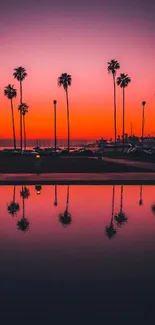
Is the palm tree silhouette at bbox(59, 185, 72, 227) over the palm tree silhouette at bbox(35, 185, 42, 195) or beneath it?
over

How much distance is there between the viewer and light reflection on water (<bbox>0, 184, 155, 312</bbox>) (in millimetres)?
6332

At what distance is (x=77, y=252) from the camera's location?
8.78 metres

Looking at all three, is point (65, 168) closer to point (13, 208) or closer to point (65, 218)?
point (13, 208)

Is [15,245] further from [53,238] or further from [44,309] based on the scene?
[44,309]

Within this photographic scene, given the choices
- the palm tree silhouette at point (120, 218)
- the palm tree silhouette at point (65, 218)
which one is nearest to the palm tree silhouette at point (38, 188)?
the palm tree silhouette at point (65, 218)

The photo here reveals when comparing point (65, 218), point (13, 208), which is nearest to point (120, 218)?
point (65, 218)

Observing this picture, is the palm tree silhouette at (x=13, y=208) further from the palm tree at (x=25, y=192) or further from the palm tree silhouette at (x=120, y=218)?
the palm tree silhouette at (x=120, y=218)

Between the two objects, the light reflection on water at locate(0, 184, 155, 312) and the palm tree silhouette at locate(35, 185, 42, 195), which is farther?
the palm tree silhouette at locate(35, 185, 42, 195)

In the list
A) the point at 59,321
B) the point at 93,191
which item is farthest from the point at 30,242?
the point at 93,191

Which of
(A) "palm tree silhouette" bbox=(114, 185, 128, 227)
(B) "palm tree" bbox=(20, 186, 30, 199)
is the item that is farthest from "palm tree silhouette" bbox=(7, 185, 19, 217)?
(A) "palm tree silhouette" bbox=(114, 185, 128, 227)

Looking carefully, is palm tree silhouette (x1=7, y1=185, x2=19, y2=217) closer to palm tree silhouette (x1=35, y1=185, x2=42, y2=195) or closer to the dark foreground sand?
palm tree silhouette (x1=35, y1=185, x2=42, y2=195)

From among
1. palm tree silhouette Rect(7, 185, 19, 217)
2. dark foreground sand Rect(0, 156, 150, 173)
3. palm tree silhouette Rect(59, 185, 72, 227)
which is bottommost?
dark foreground sand Rect(0, 156, 150, 173)

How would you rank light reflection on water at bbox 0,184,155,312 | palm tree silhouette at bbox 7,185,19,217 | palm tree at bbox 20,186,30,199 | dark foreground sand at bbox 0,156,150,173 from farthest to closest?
dark foreground sand at bbox 0,156,150,173 → palm tree at bbox 20,186,30,199 → palm tree silhouette at bbox 7,185,19,217 → light reflection on water at bbox 0,184,155,312

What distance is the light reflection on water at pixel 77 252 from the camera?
6.33 m
